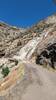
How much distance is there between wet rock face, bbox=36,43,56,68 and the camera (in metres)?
30.9

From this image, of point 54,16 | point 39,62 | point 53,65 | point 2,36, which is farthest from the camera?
point 2,36

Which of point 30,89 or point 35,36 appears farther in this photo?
point 35,36

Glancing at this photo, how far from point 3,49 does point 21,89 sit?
29.4m

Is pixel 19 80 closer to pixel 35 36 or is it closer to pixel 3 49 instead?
pixel 35 36

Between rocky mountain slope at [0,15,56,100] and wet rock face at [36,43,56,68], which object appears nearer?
rocky mountain slope at [0,15,56,100]

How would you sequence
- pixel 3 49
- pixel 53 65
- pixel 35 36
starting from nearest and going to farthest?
pixel 53 65 < pixel 35 36 < pixel 3 49

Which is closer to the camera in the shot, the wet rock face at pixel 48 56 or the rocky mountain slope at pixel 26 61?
the rocky mountain slope at pixel 26 61

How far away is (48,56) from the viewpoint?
3234cm

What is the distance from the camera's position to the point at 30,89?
20172mm

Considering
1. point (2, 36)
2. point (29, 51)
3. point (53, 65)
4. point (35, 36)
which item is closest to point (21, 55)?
point (29, 51)

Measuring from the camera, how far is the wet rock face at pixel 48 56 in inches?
1218

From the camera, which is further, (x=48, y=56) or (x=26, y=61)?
(x=26, y=61)

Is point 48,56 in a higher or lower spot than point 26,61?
higher

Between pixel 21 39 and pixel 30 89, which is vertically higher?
pixel 21 39
